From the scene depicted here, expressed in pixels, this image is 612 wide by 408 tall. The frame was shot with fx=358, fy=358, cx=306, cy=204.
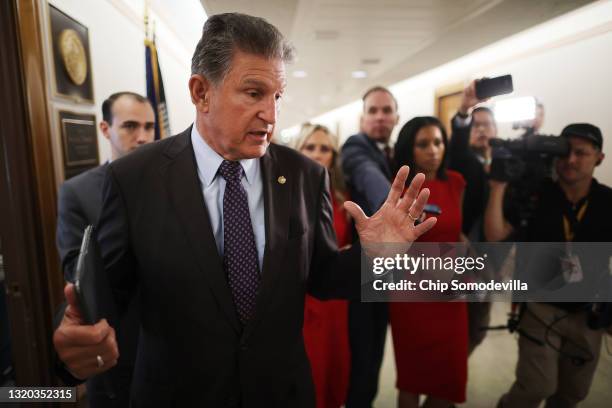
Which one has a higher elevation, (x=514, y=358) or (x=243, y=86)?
(x=243, y=86)

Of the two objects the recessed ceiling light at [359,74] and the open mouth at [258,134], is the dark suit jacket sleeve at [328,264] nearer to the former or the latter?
the open mouth at [258,134]

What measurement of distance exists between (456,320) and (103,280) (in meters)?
1.38

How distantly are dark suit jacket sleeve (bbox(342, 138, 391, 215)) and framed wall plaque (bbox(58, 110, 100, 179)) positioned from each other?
1.00m

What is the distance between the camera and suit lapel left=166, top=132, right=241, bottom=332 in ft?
2.69

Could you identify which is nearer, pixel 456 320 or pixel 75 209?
pixel 75 209

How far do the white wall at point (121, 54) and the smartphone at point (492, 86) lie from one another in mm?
1012

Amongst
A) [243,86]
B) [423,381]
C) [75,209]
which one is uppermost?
[243,86]

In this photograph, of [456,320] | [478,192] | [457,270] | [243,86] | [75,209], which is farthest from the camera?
[456,320]

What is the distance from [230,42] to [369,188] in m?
0.78

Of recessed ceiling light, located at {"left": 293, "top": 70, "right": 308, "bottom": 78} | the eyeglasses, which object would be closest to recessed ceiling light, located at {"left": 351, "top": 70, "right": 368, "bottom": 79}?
recessed ceiling light, located at {"left": 293, "top": 70, "right": 308, "bottom": 78}

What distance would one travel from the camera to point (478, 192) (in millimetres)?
1418

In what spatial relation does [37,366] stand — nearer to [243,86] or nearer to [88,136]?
[88,136]

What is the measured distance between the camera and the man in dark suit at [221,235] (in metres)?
0.83

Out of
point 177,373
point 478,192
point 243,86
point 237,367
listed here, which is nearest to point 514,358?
point 478,192
